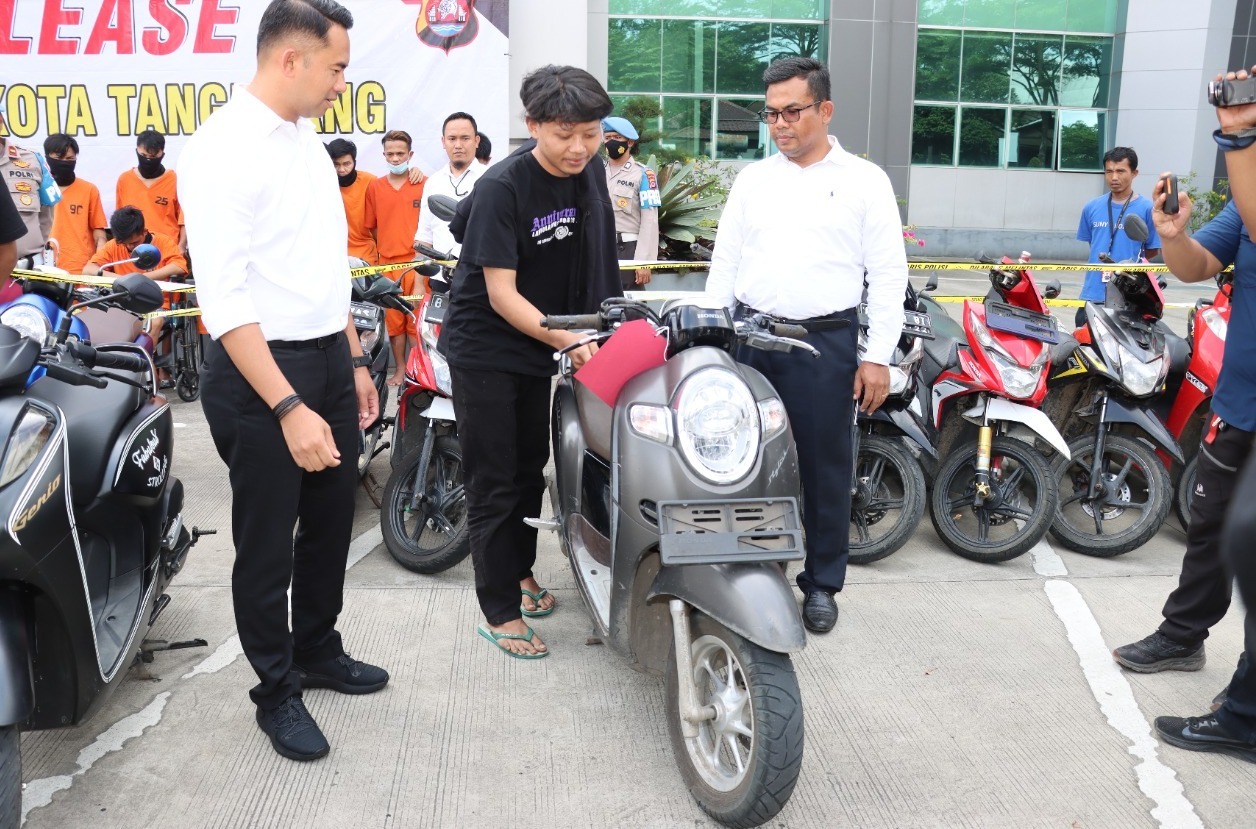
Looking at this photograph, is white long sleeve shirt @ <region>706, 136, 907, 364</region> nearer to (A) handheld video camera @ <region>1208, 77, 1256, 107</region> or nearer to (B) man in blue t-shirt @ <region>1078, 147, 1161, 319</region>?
(A) handheld video camera @ <region>1208, 77, 1256, 107</region>

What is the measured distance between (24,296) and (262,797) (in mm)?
2292

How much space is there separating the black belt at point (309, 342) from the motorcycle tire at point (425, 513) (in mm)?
1416

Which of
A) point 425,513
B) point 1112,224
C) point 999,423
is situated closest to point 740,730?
point 425,513

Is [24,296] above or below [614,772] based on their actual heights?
above

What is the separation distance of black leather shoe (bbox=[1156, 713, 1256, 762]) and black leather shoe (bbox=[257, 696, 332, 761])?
2412mm

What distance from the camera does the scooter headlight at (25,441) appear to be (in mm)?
2348

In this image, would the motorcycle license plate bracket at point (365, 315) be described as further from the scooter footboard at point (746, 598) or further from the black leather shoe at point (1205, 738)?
the black leather shoe at point (1205, 738)

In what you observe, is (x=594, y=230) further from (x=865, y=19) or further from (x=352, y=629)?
(x=865, y=19)

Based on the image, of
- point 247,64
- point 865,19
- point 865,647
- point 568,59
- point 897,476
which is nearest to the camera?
point 865,647

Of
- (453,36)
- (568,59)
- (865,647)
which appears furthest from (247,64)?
(865,647)

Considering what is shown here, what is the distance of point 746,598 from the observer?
248cm

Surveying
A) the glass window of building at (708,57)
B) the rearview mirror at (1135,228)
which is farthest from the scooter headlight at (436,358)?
the glass window of building at (708,57)

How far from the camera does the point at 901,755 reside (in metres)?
3.01

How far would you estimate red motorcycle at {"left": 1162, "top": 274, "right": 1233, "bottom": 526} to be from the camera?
15.2 feet
